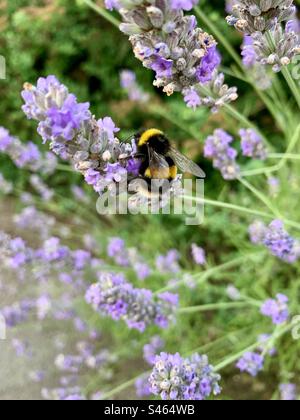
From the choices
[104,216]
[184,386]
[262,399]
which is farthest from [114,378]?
[184,386]

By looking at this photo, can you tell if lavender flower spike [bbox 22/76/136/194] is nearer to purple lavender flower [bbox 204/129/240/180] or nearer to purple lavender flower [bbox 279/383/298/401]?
purple lavender flower [bbox 204/129/240/180]

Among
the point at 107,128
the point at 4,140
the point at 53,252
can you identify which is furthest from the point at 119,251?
the point at 107,128

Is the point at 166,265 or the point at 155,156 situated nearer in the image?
the point at 155,156

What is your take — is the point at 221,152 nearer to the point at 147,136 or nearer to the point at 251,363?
the point at 147,136

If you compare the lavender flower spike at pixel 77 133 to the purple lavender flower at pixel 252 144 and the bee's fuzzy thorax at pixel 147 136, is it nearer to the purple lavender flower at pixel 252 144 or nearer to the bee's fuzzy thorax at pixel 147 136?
the bee's fuzzy thorax at pixel 147 136

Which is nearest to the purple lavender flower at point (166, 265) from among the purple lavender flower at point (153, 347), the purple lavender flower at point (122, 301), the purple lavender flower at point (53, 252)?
the purple lavender flower at point (153, 347)

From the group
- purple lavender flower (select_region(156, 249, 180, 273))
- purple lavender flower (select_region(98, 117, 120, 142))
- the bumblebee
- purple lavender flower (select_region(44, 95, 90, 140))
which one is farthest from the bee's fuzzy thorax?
purple lavender flower (select_region(156, 249, 180, 273))
